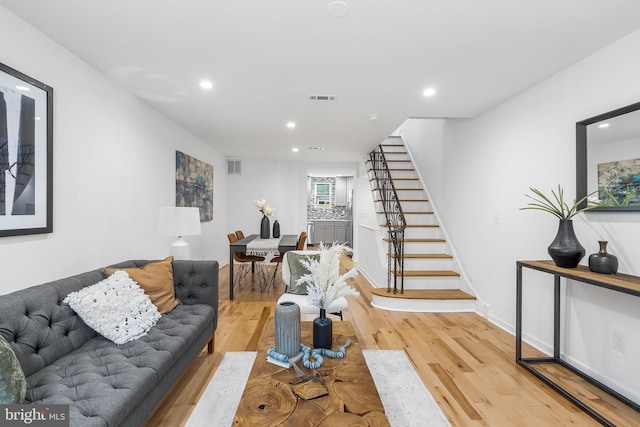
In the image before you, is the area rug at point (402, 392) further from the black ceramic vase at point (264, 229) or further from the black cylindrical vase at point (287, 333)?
the black ceramic vase at point (264, 229)

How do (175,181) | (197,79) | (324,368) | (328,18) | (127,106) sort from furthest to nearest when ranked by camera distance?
1. (175,181)
2. (127,106)
3. (197,79)
4. (328,18)
5. (324,368)

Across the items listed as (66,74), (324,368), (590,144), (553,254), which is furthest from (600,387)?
(66,74)

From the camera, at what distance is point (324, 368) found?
163cm

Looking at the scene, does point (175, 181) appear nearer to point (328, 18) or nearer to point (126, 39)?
point (126, 39)

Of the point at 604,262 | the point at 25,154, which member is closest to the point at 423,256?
the point at 604,262

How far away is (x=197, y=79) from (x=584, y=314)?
12.3 ft

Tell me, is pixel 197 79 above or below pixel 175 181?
above

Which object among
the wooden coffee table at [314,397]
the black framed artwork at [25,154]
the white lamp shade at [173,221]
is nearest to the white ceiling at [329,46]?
the black framed artwork at [25,154]

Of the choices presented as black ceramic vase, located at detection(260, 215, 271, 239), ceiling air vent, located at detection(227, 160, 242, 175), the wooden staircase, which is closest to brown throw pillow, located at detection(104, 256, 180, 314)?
the wooden staircase

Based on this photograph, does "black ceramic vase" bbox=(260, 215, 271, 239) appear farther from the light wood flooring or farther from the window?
the window

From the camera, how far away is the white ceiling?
181 centimetres

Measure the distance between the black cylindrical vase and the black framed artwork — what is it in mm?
1701

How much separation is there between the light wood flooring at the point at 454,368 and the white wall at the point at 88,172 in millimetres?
1231

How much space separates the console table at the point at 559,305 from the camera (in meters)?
1.85
